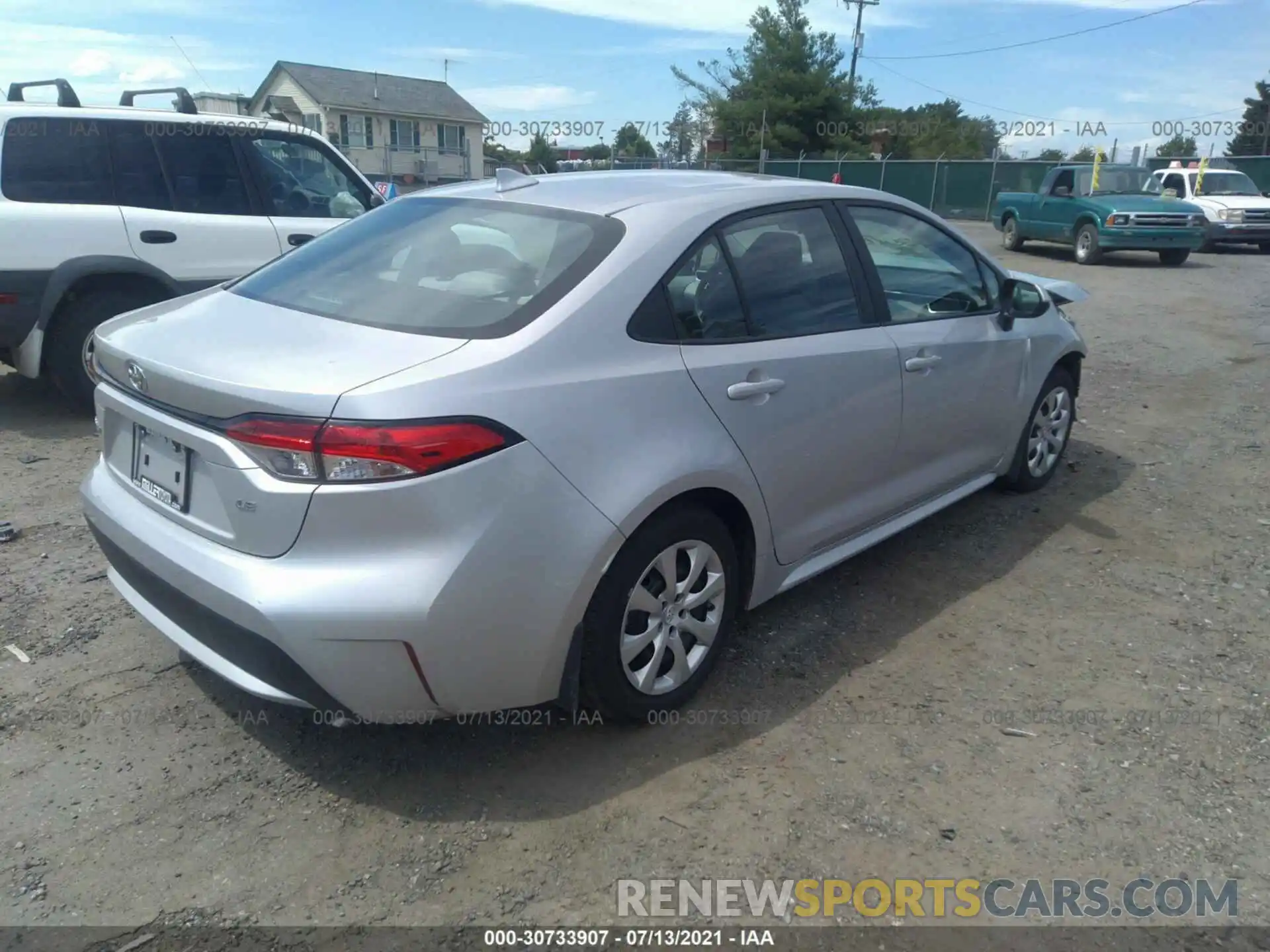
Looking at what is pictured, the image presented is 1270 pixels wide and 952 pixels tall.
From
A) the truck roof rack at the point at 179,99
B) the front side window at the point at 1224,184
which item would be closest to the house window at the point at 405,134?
the front side window at the point at 1224,184

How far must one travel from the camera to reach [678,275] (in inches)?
120

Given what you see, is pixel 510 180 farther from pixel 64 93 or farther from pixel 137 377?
pixel 64 93

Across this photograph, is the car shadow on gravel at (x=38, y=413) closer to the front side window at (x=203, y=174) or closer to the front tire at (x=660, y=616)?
the front side window at (x=203, y=174)

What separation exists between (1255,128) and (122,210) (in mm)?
60476

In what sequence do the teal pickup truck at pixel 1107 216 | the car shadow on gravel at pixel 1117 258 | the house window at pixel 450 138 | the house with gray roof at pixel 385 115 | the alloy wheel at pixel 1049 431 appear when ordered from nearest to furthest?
the alloy wheel at pixel 1049 431
the teal pickup truck at pixel 1107 216
the car shadow on gravel at pixel 1117 258
the house with gray roof at pixel 385 115
the house window at pixel 450 138

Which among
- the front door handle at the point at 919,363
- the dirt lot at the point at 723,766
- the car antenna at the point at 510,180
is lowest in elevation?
the dirt lot at the point at 723,766

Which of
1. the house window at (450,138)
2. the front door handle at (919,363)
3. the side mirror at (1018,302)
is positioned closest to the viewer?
the front door handle at (919,363)

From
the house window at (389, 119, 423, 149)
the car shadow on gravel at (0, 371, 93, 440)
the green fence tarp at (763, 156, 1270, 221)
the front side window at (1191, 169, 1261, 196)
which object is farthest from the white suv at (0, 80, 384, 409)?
the house window at (389, 119, 423, 149)

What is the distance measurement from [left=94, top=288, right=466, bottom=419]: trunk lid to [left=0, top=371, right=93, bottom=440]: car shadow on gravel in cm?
345

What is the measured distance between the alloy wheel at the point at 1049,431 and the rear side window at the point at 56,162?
18.7ft

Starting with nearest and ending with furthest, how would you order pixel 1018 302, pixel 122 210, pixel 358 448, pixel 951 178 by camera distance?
pixel 358 448
pixel 1018 302
pixel 122 210
pixel 951 178

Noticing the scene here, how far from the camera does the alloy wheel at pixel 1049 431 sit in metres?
5.15

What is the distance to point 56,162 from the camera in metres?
5.92

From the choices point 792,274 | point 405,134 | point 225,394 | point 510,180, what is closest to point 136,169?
point 510,180
